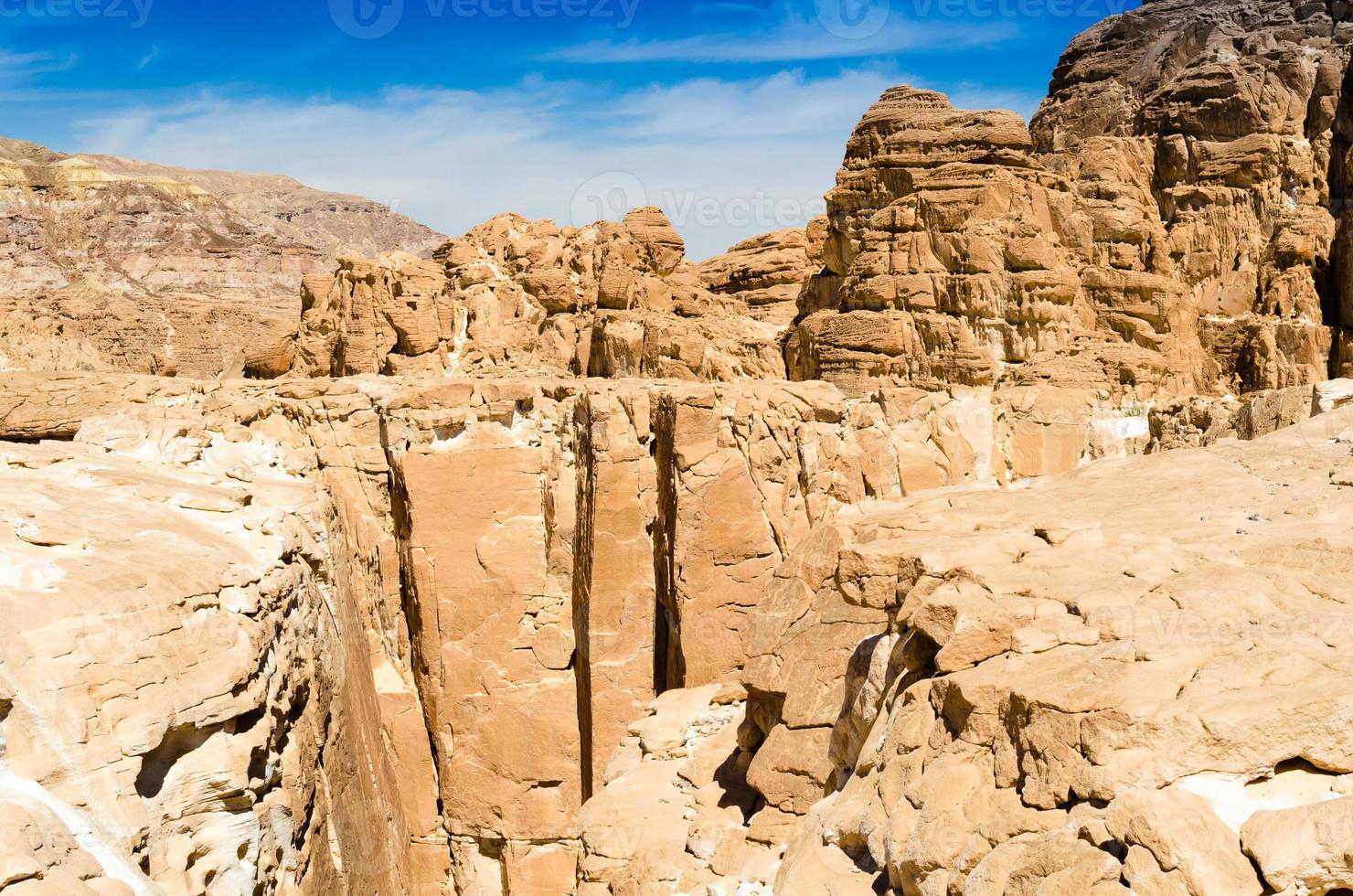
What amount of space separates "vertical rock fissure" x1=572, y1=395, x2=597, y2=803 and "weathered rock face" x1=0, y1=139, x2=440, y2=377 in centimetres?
1955

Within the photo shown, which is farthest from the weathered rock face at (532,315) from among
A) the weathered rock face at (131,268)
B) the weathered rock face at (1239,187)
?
the weathered rock face at (131,268)

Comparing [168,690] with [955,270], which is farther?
[955,270]

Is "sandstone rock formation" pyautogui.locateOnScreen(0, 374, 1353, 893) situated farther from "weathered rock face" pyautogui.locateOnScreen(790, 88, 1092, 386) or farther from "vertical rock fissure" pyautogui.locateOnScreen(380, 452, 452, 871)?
"weathered rock face" pyautogui.locateOnScreen(790, 88, 1092, 386)

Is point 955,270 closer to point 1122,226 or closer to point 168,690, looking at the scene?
point 1122,226

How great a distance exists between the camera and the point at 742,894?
702 centimetres

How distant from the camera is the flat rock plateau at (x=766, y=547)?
214 inches

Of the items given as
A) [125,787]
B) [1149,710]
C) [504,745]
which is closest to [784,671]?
[1149,710]

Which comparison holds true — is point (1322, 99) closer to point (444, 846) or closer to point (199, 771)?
point (444, 846)

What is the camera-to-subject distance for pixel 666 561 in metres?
14.6

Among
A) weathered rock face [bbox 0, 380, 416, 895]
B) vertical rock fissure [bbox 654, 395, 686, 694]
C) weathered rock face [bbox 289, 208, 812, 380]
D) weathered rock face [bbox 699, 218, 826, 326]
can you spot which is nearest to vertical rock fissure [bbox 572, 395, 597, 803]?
vertical rock fissure [bbox 654, 395, 686, 694]

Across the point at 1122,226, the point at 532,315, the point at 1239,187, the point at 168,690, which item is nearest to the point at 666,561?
the point at 168,690

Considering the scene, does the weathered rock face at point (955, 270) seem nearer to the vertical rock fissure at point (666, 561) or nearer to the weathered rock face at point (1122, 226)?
the weathered rock face at point (1122, 226)

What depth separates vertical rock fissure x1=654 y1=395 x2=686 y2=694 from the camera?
14375 mm

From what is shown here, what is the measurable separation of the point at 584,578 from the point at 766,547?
2469 millimetres
